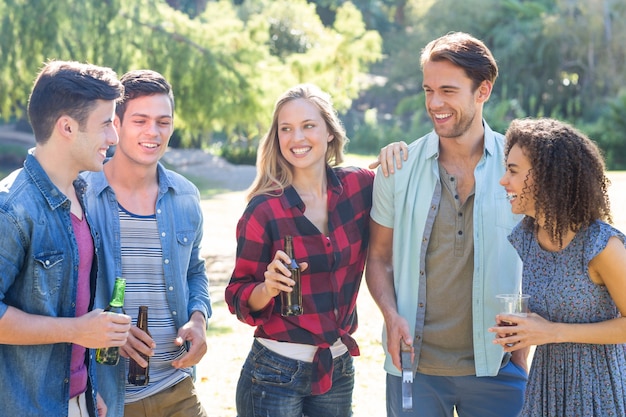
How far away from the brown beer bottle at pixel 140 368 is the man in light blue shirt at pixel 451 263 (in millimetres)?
1105

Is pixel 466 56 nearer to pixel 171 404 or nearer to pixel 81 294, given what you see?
pixel 81 294

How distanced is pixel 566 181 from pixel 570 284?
1.30ft

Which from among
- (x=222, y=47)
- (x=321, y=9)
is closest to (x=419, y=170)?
(x=222, y=47)

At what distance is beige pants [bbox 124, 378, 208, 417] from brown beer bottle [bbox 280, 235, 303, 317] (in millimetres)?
672

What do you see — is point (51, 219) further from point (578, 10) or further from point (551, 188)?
point (578, 10)

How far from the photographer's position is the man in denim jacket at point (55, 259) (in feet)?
9.58

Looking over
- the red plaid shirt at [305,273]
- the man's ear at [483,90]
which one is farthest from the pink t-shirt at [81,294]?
the man's ear at [483,90]

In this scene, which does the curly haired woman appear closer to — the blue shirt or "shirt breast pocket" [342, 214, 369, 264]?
the blue shirt

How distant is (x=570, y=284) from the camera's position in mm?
3156

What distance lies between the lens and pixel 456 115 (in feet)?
12.9

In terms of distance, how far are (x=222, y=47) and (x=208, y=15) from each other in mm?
5888

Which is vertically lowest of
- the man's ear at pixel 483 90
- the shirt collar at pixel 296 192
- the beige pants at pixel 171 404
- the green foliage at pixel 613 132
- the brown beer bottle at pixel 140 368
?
the beige pants at pixel 171 404

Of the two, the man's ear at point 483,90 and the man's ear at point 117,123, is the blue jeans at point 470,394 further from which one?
the man's ear at point 117,123

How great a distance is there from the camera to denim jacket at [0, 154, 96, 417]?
2916mm
